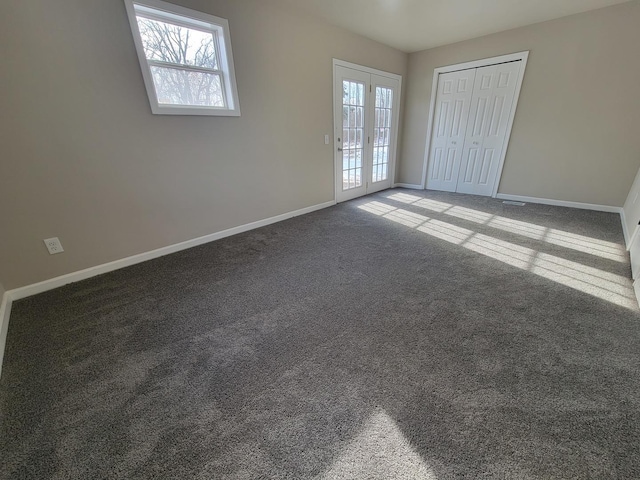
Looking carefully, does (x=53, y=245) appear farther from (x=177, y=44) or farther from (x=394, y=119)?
(x=394, y=119)

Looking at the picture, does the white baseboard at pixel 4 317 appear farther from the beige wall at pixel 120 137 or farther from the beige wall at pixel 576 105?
the beige wall at pixel 576 105

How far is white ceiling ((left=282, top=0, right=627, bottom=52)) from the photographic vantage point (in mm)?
2943

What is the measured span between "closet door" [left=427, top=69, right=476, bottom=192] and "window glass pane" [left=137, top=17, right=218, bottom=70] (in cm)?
401

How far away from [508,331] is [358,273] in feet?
3.78

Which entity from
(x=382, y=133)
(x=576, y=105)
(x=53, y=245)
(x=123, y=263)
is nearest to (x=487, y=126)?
(x=576, y=105)

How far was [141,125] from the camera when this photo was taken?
7.65 ft

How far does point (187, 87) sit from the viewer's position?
8.36 feet

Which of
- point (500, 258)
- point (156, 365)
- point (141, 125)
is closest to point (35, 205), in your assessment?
point (141, 125)

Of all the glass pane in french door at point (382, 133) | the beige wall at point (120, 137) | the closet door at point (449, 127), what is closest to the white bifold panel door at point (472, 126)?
the closet door at point (449, 127)

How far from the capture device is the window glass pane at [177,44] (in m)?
2.25

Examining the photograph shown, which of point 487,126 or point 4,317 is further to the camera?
point 487,126

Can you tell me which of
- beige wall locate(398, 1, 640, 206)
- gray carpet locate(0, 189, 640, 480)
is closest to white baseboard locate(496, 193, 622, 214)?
beige wall locate(398, 1, 640, 206)

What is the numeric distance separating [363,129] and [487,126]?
2118 mm

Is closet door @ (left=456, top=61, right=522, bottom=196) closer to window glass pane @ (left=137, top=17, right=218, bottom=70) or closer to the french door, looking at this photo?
the french door
